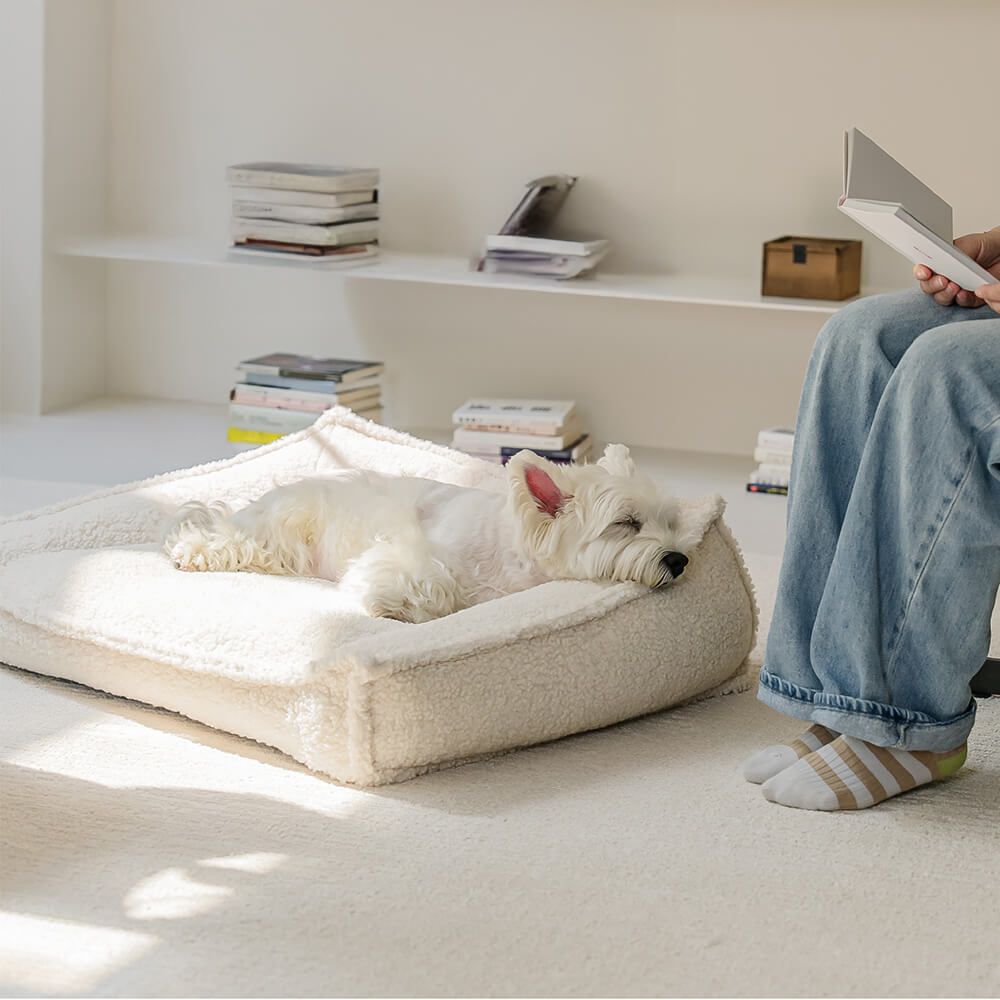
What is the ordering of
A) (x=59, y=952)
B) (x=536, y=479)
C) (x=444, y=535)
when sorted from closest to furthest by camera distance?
1. (x=59, y=952)
2. (x=536, y=479)
3. (x=444, y=535)

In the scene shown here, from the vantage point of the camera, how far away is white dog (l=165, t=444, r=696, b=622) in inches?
79.2

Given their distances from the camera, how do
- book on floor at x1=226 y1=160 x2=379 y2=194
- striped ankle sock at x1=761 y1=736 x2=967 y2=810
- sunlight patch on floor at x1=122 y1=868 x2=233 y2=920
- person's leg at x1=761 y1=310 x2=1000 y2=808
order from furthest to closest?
book on floor at x1=226 y1=160 x2=379 y2=194 < striped ankle sock at x1=761 y1=736 x2=967 y2=810 < person's leg at x1=761 y1=310 x2=1000 y2=808 < sunlight patch on floor at x1=122 y1=868 x2=233 y2=920

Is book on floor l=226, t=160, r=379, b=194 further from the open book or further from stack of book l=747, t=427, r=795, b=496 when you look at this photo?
the open book

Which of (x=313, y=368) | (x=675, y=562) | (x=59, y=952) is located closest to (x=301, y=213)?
(x=313, y=368)

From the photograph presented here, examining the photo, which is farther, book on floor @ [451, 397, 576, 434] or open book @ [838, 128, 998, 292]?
book on floor @ [451, 397, 576, 434]

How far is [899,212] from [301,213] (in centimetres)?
213

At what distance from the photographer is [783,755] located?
183cm

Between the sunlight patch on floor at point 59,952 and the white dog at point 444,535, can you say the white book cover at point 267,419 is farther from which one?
the sunlight patch on floor at point 59,952

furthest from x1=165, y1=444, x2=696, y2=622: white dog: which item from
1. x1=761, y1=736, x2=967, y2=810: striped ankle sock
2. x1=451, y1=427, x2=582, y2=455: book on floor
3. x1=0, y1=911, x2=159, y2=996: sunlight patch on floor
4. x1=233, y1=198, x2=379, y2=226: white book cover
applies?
x1=233, y1=198, x2=379, y2=226: white book cover

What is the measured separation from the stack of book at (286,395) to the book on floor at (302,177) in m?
0.44

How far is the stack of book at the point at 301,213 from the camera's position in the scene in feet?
11.7

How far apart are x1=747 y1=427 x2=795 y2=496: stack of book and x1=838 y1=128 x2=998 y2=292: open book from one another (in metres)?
1.45

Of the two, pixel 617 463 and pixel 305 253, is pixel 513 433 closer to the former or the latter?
pixel 305 253

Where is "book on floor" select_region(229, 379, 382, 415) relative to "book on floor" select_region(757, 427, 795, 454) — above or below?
above
